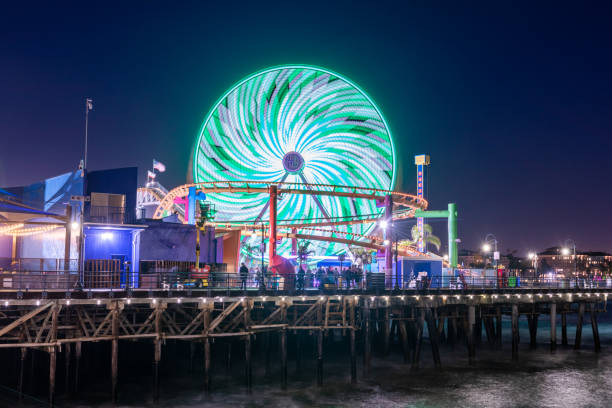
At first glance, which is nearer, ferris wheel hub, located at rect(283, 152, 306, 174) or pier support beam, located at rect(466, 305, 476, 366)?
pier support beam, located at rect(466, 305, 476, 366)

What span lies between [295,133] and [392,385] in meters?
45.8

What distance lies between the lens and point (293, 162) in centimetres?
7300

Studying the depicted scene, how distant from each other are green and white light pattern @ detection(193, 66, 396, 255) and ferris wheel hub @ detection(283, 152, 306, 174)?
519 millimetres

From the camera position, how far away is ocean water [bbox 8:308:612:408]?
27.1 meters

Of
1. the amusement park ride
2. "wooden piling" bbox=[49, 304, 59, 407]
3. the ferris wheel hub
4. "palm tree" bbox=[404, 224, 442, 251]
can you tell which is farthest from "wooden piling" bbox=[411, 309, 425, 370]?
"palm tree" bbox=[404, 224, 442, 251]

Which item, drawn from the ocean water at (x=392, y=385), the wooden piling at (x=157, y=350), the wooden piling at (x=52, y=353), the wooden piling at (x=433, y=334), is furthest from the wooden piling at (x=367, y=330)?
the wooden piling at (x=52, y=353)

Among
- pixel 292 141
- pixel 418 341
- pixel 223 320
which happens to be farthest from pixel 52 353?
pixel 292 141

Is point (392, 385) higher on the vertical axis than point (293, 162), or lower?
lower

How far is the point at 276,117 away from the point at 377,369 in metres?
42.7

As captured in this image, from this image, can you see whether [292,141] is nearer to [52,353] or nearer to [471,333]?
[471,333]

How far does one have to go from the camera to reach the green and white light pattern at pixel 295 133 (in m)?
69.6

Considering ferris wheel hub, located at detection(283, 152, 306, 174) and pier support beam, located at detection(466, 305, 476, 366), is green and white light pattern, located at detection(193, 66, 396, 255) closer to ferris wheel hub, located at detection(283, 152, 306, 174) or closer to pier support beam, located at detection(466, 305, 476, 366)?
ferris wheel hub, located at detection(283, 152, 306, 174)

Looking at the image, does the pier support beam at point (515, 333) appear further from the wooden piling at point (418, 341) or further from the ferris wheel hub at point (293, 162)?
the ferris wheel hub at point (293, 162)

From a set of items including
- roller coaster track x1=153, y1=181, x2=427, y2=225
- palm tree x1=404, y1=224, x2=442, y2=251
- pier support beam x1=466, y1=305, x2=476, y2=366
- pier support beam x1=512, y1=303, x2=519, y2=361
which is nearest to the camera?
pier support beam x1=466, y1=305, x2=476, y2=366
